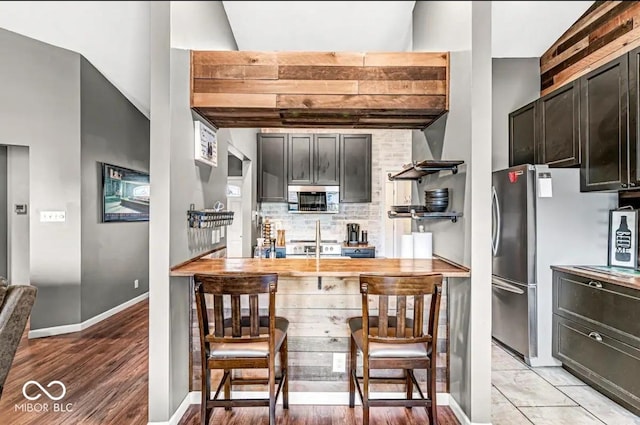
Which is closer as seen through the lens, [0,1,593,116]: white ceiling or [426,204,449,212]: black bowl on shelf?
[0,1,593,116]: white ceiling

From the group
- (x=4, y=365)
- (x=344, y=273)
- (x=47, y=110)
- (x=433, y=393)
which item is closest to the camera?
(x=4, y=365)

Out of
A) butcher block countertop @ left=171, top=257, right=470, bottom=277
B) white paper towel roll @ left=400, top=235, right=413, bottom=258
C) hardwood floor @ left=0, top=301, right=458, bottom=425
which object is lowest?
hardwood floor @ left=0, top=301, right=458, bottom=425

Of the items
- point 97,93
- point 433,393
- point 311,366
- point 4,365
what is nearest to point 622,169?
point 433,393

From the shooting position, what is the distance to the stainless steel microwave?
555 cm

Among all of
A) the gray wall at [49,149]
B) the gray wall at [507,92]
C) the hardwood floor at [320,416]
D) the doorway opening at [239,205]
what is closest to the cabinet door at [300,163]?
the doorway opening at [239,205]

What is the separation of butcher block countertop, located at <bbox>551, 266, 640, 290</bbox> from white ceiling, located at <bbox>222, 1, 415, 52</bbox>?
214 centimetres

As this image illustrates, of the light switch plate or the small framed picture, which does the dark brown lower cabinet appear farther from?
the light switch plate

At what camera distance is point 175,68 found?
7.41 feet

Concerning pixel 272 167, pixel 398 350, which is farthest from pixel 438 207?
pixel 272 167

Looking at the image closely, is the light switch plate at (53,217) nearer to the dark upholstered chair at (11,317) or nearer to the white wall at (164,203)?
the white wall at (164,203)

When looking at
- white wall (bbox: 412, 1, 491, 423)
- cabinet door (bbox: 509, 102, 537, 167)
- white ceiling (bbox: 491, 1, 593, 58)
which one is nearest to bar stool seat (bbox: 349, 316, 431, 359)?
white wall (bbox: 412, 1, 491, 423)

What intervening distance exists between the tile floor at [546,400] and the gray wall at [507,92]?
204 cm

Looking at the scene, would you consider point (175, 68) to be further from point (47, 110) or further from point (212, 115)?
point (47, 110)

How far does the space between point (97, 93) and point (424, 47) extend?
3.71 metres
